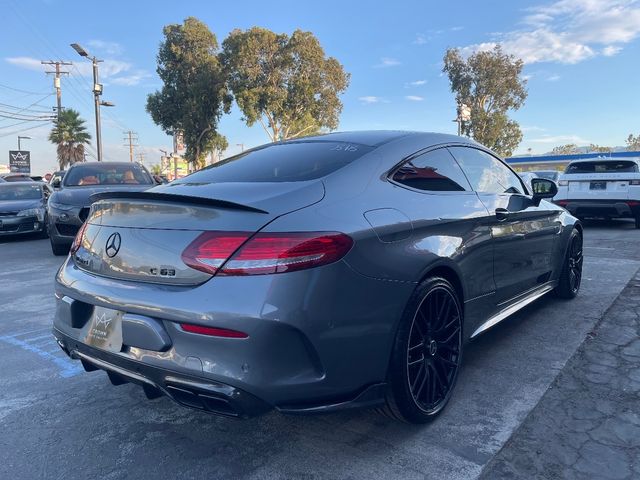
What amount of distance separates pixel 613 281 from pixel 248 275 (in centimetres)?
531

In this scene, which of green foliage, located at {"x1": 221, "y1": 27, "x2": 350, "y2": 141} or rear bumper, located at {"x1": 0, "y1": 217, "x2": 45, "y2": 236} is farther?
green foliage, located at {"x1": 221, "y1": 27, "x2": 350, "y2": 141}

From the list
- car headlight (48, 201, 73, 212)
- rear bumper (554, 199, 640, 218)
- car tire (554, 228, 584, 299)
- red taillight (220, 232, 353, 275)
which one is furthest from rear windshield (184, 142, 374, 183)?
rear bumper (554, 199, 640, 218)

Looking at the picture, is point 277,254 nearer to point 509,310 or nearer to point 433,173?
point 433,173

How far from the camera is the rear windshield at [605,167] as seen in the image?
10.8 m

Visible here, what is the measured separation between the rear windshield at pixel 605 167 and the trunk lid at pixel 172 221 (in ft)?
34.7

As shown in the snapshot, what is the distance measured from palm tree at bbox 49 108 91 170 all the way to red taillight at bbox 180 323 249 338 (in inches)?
1699

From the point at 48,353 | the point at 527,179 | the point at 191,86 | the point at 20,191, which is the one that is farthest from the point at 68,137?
the point at 48,353

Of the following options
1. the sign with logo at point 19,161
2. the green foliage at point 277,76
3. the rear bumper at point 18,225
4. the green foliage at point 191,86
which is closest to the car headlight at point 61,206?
the rear bumper at point 18,225

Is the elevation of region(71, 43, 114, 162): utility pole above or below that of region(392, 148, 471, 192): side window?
above

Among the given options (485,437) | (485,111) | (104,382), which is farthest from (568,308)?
(485,111)

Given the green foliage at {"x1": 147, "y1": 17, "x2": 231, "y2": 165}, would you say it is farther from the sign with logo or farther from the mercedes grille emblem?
the mercedes grille emblem

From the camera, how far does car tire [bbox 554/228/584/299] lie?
16.1ft

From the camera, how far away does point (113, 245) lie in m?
2.41

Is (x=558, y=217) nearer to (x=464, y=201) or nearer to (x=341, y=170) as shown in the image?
(x=464, y=201)
